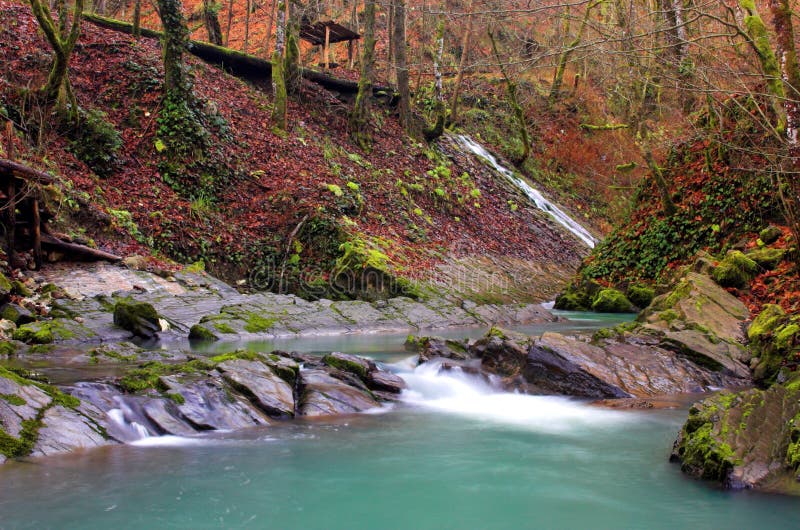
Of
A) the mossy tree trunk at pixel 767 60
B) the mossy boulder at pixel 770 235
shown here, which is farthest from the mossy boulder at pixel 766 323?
the mossy boulder at pixel 770 235

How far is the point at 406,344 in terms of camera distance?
37.6 feet

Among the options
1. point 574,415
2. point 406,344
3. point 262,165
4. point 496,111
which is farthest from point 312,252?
point 496,111

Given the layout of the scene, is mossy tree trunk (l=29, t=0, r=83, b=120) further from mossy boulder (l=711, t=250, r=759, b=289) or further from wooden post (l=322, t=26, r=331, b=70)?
mossy boulder (l=711, t=250, r=759, b=289)

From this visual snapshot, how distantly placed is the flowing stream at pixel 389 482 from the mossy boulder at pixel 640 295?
10.6 m

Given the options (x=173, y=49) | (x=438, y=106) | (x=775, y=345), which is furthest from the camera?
(x=438, y=106)

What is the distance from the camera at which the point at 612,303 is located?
1750 centimetres

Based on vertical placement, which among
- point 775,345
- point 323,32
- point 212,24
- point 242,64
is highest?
point 323,32

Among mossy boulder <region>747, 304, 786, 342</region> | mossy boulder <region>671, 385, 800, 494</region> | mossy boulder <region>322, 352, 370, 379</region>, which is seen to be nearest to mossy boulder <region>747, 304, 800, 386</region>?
mossy boulder <region>747, 304, 786, 342</region>

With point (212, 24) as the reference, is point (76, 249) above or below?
below

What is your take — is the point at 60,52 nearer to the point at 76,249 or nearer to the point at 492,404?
the point at 76,249

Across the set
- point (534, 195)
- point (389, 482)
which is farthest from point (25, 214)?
point (534, 195)

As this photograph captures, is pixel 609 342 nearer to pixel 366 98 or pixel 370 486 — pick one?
pixel 370 486

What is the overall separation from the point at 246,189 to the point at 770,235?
1340cm

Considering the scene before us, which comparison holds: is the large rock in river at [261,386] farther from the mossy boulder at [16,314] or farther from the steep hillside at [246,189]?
the steep hillside at [246,189]
